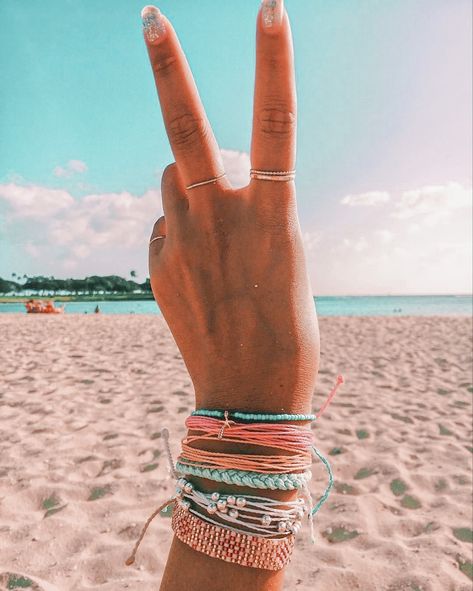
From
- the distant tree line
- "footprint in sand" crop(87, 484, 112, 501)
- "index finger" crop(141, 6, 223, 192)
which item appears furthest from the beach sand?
the distant tree line

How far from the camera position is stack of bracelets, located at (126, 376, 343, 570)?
0.91 m

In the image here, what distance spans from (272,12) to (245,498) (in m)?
0.86

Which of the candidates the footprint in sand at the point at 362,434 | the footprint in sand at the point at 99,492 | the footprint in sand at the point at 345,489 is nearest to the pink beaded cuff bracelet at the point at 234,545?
the footprint in sand at the point at 99,492

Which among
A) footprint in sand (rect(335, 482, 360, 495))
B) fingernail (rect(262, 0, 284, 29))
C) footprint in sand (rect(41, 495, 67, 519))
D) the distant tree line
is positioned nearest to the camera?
fingernail (rect(262, 0, 284, 29))

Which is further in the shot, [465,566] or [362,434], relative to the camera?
[362,434]

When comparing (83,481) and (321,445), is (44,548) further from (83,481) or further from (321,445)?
(321,445)

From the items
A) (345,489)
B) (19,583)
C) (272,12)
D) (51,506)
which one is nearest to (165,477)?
(51,506)

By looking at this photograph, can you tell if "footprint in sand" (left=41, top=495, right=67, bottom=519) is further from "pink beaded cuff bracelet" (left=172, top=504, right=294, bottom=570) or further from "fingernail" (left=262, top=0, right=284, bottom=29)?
"fingernail" (left=262, top=0, right=284, bottom=29)

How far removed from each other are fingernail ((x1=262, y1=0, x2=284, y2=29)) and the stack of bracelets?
695 mm

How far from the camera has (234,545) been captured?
35.6 inches

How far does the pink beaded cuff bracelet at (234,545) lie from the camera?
89 cm

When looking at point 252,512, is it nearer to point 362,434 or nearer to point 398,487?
point 398,487

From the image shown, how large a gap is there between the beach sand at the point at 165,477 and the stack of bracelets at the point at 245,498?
1.89 metres

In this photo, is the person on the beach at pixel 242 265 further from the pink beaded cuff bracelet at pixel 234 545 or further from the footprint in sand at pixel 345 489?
the footprint in sand at pixel 345 489
